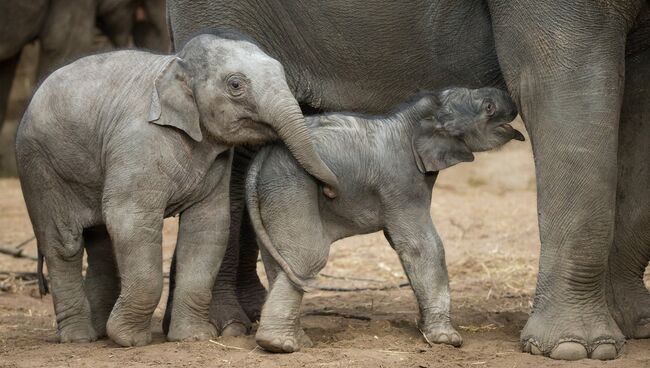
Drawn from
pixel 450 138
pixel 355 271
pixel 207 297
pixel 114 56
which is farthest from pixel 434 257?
pixel 355 271

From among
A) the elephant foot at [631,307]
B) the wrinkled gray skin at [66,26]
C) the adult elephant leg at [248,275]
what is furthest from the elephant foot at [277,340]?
the wrinkled gray skin at [66,26]

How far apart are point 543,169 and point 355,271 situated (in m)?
3.48

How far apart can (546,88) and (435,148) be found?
53cm

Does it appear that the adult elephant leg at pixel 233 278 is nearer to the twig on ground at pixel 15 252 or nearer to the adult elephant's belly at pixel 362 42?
the adult elephant's belly at pixel 362 42

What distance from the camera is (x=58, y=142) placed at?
232 inches

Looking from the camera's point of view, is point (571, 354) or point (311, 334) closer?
point (571, 354)

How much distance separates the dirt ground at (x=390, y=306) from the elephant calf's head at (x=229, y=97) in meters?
0.75

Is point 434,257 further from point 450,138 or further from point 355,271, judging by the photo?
point 355,271

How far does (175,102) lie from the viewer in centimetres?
576

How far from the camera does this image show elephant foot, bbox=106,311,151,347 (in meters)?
5.79

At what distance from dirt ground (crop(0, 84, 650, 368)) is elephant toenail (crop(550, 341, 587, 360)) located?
0.05 meters

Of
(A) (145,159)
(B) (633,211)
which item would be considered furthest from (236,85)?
(B) (633,211)

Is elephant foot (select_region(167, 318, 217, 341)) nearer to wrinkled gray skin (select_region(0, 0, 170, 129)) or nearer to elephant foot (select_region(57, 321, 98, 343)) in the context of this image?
elephant foot (select_region(57, 321, 98, 343))

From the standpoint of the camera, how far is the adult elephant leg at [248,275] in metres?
6.85
